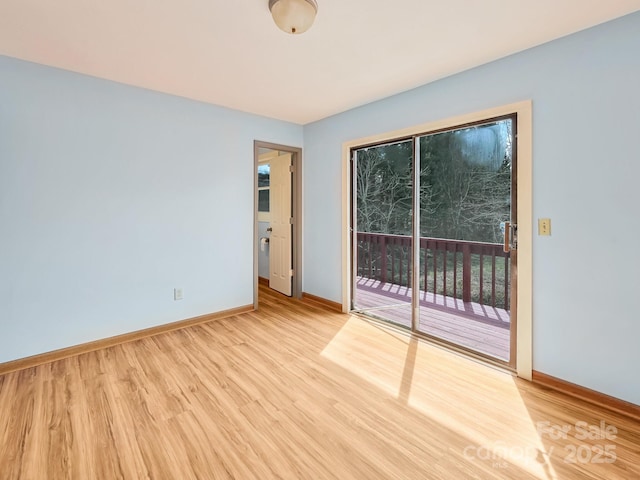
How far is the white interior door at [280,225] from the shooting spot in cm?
436

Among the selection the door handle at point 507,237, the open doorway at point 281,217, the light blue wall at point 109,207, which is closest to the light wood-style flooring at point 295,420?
the light blue wall at point 109,207

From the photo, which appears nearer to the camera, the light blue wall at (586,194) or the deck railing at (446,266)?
the light blue wall at (586,194)

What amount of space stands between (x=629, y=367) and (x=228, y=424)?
246cm

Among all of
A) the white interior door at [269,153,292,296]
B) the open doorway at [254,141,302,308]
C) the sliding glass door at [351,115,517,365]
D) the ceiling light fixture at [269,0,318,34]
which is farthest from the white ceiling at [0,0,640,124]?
the white interior door at [269,153,292,296]

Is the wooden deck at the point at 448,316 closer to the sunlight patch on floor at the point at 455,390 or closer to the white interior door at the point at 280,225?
the sunlight patch on floor at the point at 455,390

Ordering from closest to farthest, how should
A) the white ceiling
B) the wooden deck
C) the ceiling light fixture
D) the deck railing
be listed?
the ceiling light fixture
the white ceiling
the wooden deck
the deck railing

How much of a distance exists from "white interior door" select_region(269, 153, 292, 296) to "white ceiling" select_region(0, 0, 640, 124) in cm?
161

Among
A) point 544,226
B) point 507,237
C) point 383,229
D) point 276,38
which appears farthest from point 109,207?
point 544,226

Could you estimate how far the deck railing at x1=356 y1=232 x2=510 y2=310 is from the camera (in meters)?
3.13

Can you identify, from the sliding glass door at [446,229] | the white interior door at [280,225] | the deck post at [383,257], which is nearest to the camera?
the sliding glass door at [446,229]

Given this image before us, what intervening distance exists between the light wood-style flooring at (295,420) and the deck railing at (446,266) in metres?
1.06

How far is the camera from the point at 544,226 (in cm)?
216

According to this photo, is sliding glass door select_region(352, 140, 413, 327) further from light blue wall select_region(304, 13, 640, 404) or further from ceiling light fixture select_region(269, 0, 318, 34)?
ceiling light fixture select_region(269, 0, 318, 34)

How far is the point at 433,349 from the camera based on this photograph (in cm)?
276
